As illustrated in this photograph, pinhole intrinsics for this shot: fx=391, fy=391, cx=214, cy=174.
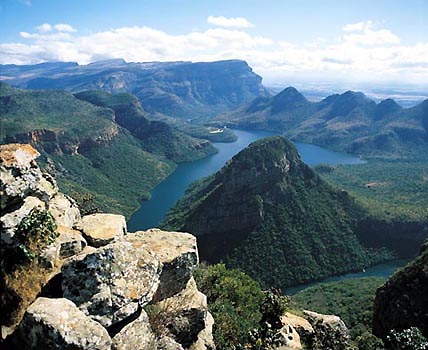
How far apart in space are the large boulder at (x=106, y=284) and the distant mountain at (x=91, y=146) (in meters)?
94.2

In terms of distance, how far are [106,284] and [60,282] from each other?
5.87ft

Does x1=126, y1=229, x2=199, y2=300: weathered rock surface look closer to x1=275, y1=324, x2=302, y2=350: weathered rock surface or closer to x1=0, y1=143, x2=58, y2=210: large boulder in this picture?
x1=0, y1=143, x2=58, y2=210: large boulder

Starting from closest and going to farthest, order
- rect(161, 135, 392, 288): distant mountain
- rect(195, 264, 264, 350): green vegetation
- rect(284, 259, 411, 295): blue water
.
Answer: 1. rect(195, 264, 264, 350): green vegetation
2. rect(284, 259, 411, 295): blue water
3. rect(161, 135, 392, 288): distant mountain

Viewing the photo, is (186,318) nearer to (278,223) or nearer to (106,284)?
(106,284)

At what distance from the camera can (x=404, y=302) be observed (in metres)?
33.4

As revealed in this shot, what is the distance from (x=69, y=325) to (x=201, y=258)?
70.0 metres

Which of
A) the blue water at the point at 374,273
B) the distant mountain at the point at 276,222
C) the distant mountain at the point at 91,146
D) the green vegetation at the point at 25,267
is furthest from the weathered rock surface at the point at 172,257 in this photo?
the distant mountain at the point at 91,146

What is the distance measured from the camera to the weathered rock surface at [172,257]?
55.6 ft

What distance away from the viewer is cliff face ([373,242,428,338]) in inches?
1248

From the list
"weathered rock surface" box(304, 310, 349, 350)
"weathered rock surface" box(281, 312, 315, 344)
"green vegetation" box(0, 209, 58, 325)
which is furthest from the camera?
"weathered rock surface" box(281, 312, 315, 344)

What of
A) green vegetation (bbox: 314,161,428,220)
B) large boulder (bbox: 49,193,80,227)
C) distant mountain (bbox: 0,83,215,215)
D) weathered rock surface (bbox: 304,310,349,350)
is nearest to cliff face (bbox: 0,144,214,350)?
large boulder (bbox: 49,193,80,227)

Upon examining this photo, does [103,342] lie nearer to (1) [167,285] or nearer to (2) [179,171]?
(1) [167,285]

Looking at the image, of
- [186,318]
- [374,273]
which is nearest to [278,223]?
[374,273]

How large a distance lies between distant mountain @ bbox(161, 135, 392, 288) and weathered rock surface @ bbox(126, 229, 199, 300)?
193 ft
